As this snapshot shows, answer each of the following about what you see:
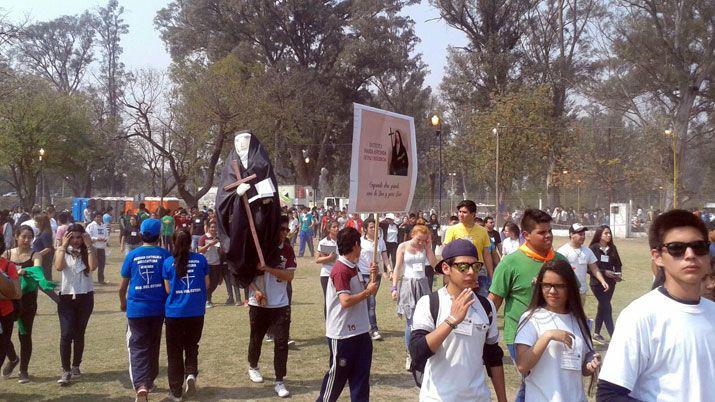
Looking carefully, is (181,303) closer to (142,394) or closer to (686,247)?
(142,394)

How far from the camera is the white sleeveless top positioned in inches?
310

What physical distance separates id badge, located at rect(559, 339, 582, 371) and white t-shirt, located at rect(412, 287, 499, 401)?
43 centimetres

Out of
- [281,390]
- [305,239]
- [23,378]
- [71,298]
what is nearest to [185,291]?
[281,390]

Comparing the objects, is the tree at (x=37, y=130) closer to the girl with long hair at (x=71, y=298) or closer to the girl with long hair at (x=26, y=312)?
the girl with long hair at (x=26, y=312)

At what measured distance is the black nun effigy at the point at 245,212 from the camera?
6.03m

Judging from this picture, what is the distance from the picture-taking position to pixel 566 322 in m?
3.65

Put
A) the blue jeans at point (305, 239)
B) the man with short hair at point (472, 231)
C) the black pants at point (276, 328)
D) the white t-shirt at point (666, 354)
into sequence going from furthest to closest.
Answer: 1. the blue jeans at point (305, 239)
2. the man with short hair at point (472, 231)
3. the black pants at point (276, 328)
4. the white t-shirt at point (666, 354)

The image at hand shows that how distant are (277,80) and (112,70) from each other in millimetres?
22443

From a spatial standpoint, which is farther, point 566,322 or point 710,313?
point 566,322

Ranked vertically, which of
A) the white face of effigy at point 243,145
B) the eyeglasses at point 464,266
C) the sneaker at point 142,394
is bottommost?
the sneaker at point 142,394

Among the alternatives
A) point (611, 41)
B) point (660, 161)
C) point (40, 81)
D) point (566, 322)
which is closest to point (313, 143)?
point (40, 81)

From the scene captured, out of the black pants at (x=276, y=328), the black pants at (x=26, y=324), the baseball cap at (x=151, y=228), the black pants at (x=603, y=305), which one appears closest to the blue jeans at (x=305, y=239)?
the black pants at (x=603, y=305)

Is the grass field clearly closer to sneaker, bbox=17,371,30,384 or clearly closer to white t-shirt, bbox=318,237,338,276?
sneaker, bbox=17,371,30,384

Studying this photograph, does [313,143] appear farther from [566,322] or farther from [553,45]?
[566,322]
